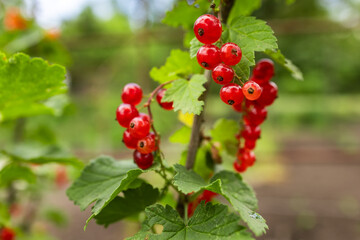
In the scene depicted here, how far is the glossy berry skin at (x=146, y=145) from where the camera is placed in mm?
540

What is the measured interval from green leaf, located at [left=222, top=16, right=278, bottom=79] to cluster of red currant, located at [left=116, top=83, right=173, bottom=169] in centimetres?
16

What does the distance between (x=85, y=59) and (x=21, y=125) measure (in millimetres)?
8513

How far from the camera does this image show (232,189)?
59cm

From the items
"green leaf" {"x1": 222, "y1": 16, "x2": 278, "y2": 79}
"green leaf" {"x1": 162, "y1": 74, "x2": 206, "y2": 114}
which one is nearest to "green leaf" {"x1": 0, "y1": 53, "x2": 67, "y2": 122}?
"green leaf" {"x1": 162, "y1": 74, "x2": 206, "y2": 114}

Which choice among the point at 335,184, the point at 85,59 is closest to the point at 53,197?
the point at 335,184

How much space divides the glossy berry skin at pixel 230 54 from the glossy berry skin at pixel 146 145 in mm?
190

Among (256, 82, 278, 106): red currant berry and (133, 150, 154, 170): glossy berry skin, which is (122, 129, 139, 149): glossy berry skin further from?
(256, 82, 278, 106): red currant berry

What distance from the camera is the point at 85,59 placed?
9461 mm

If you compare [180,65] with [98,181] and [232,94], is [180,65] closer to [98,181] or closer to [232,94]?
[232,94]

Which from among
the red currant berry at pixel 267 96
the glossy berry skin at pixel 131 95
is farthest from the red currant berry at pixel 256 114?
the glossy berry skin at pixel 131 95

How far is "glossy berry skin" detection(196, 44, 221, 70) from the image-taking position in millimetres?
475

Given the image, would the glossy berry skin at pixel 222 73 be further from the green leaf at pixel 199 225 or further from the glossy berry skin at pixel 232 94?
the green leaf at pixel 199 225

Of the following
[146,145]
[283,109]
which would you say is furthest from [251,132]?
[283,109]

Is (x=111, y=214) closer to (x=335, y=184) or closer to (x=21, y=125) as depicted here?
(x=21, y=125)
